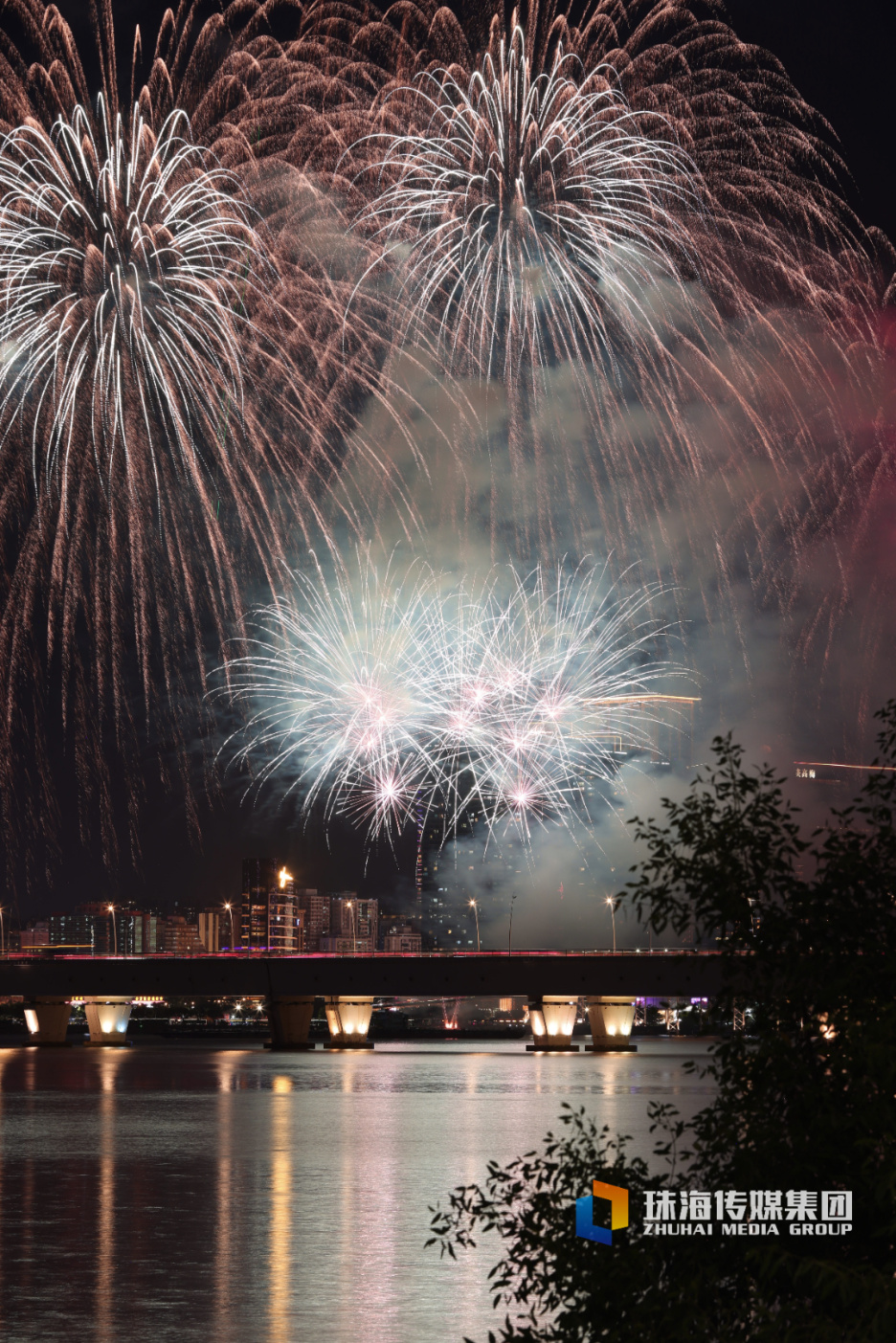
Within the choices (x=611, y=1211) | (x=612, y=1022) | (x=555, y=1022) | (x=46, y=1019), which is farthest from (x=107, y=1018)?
(x=611, y=1211)

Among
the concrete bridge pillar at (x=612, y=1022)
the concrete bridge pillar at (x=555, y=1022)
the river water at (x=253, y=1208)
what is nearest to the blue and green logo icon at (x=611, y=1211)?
the river water at (x=253, y=1208)

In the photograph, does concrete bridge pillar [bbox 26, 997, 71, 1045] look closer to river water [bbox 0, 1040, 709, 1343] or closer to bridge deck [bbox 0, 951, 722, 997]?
bridge deck [bbox 0, 951, 722, 997]

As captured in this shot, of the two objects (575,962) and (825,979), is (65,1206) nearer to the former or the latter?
(825,979)

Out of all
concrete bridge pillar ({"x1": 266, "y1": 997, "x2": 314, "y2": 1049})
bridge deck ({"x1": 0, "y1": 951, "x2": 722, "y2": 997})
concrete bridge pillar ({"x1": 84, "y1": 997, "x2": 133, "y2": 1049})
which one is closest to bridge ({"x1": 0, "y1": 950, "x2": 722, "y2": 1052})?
bridge deck ({"x1": 0, "y1": 951, "x2": 722, "y2": 997})

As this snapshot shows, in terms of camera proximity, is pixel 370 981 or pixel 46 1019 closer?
pixel 370 981

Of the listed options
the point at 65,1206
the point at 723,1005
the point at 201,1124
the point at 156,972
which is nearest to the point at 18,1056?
the point at 156,972

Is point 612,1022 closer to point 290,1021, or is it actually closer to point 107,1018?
point 290,1021

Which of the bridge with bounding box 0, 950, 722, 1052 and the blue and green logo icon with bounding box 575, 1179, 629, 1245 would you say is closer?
the blue and green logo icon with bounding box 575, 1179, 629, 1245
